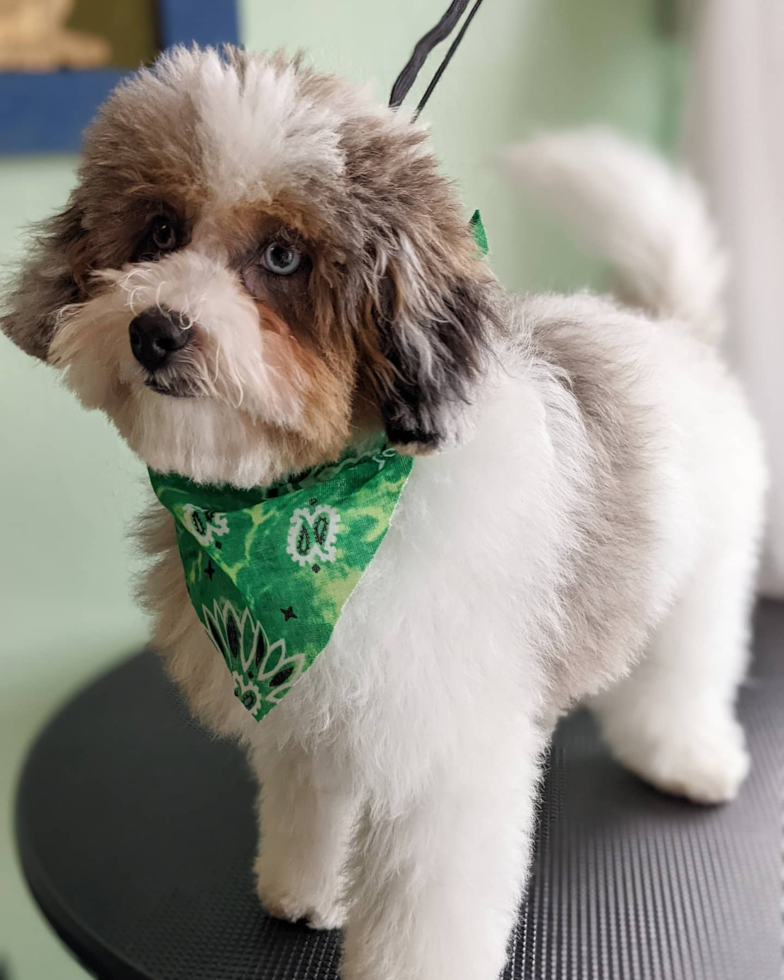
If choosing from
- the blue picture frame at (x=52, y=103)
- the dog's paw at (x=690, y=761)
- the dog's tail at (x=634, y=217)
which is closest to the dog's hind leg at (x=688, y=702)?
the dog's paw at (x=690, y=761)

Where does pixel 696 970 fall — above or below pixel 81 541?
below

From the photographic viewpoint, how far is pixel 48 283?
700 mm

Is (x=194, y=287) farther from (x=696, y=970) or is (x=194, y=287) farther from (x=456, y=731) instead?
(x=696, y=970)

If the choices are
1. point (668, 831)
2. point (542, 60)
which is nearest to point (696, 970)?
point (668, 831)

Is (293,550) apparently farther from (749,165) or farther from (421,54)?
(749,165)

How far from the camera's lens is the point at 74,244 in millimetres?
691

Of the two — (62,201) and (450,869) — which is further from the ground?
(62,201)

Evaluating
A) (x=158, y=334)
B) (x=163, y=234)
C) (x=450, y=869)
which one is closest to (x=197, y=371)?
(x=158, y=334)

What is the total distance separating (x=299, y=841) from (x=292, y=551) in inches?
15.1

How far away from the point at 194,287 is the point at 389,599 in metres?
0.28

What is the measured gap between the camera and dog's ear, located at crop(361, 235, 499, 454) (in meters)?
0.60

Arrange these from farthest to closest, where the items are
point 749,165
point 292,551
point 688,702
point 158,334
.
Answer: point 749,165 → point 688,702 → point 292,551 → point 158,334

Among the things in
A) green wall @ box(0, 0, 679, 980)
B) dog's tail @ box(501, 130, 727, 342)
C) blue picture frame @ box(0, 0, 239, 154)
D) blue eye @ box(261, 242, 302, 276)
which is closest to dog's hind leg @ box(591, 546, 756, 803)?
dog's tail @ box(501, 130, 727, 342)

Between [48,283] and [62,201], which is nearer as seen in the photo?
[48,283]
